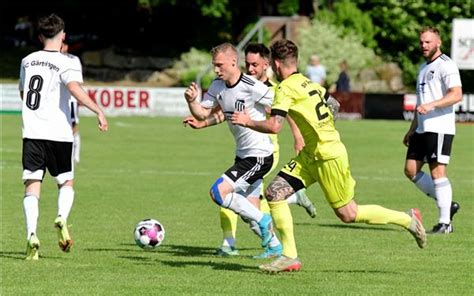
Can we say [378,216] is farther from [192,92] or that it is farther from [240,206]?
[192,92]

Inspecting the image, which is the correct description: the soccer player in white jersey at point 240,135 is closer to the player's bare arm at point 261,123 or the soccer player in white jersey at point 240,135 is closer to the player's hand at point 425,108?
the player's bare arm at point 261,123

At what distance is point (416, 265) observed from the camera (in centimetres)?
1070

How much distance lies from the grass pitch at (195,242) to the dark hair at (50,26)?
203cm

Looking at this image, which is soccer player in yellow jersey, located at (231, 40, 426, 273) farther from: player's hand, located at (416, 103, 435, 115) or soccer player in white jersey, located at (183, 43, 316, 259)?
player's hand, located at (416, 103, 435, 115)

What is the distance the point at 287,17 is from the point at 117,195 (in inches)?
1463

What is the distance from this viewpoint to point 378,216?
10.3 m

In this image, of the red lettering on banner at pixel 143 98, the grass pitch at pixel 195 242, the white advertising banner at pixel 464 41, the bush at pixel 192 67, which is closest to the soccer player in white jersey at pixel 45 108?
the grass pitch at pixel 195 242

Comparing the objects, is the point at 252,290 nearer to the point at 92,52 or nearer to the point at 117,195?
the point at 117,195

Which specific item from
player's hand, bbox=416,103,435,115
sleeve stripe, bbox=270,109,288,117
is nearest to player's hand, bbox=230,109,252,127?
sleeve stripe, bbox=270,109,288,117

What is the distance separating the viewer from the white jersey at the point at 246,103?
1086 centimetres

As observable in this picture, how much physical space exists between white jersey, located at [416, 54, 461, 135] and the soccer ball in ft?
11.4

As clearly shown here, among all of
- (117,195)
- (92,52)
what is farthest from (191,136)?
(92,52)

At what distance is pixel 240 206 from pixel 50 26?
2331 mm

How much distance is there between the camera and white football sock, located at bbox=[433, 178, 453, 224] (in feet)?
44.2
